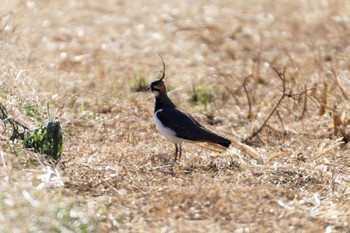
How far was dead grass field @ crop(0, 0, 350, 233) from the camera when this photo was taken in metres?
5.65

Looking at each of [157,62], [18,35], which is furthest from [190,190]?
[157,62]

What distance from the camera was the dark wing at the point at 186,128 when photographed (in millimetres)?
6984

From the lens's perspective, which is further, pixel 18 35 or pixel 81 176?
pixel 18 35

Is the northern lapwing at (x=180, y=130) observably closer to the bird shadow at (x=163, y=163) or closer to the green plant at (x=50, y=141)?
the bird shadow at (x=163, y=163)

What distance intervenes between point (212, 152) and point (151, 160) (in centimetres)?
55

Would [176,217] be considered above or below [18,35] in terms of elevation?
below

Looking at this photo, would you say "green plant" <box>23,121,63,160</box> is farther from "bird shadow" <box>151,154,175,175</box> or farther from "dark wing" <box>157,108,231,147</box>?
"dark wing" <box>157,108,231,147</box>

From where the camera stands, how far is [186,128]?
7.12 metres

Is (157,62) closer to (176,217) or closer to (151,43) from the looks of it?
(151,43)

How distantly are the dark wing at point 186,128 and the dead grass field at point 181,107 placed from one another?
14cm

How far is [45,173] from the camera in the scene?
591cm

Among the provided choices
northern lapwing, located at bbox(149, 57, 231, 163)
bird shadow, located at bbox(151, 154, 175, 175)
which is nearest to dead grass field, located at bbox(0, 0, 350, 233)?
bird shadow, located at bbox(151, 154, 175, 175)

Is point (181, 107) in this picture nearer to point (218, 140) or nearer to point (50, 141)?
point (218, 140)

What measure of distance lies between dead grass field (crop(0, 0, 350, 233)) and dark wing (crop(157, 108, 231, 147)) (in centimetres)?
14
